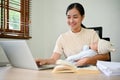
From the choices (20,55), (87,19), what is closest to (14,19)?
(87,19)

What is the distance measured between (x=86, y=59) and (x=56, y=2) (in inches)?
88.1

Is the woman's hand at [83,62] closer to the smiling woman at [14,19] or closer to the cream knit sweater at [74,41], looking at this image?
the cream knit sweater at [74,41]

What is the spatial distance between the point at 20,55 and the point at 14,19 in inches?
58.9

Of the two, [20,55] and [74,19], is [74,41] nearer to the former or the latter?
[74,19]

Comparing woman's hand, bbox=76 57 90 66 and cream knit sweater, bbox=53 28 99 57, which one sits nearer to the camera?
woman's hand, bbox=76 57 90 66

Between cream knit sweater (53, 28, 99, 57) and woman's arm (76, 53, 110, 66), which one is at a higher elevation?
cream knit sweater (53, 28, 99, 57)

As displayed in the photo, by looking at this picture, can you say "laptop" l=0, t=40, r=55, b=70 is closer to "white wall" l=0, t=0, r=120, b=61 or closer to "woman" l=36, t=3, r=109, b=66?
"woman" l=36, t=3, r=109, b=66

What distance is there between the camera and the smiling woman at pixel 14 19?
2.34 meters

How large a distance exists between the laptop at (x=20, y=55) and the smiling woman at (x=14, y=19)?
951mm

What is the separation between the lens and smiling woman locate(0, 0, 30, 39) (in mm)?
2336

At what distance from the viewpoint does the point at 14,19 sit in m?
2.68

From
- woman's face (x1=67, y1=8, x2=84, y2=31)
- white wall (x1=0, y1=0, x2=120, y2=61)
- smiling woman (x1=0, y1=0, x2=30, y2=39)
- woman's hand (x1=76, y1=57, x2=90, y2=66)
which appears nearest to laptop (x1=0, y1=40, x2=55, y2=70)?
woman's hand (x1=76, y1=57, x2=90, y2=66)

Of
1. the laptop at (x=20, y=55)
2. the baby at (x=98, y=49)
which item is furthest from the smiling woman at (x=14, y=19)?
the baby at (x=98, y=49)

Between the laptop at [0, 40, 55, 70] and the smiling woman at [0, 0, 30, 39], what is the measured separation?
0.95 metres
